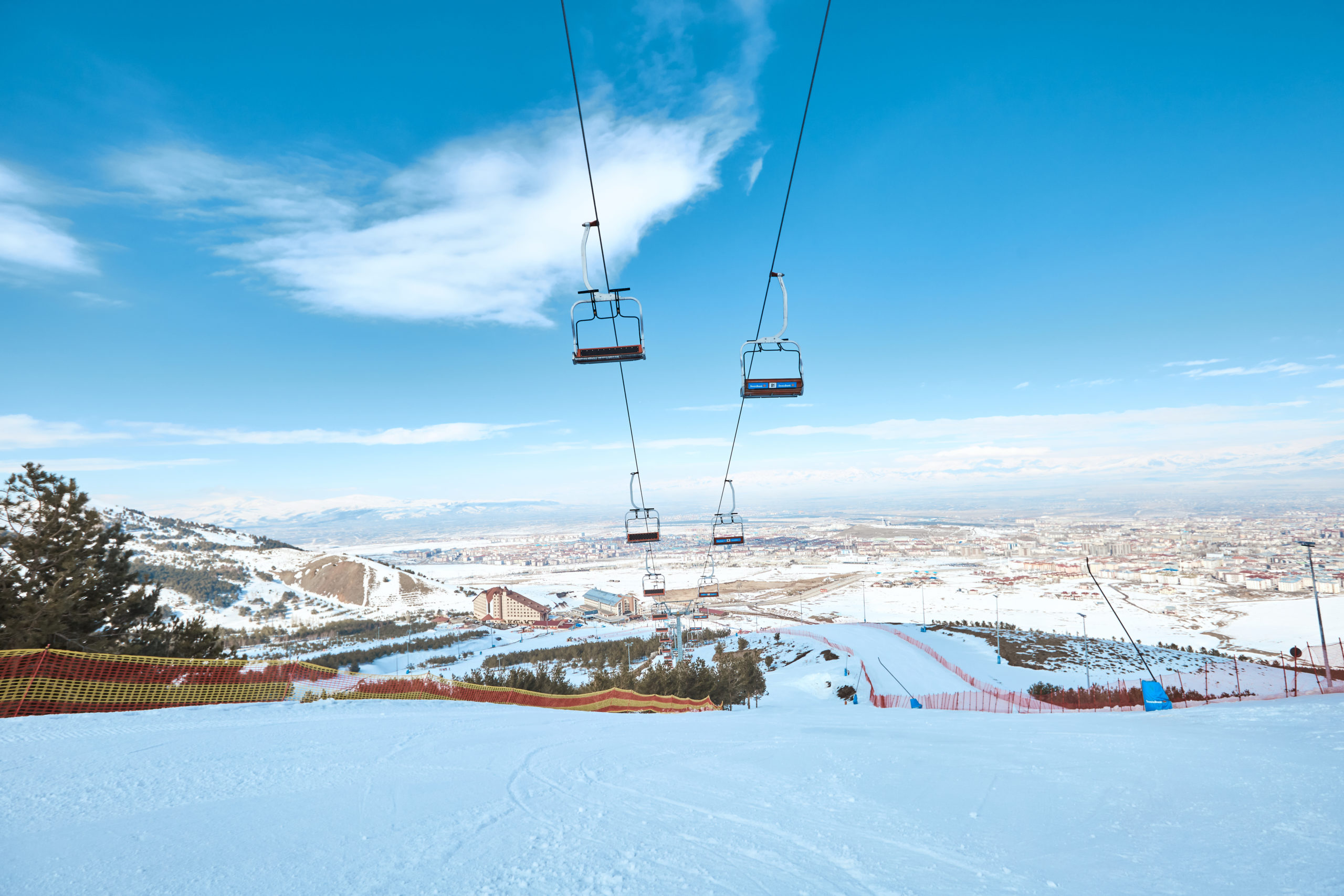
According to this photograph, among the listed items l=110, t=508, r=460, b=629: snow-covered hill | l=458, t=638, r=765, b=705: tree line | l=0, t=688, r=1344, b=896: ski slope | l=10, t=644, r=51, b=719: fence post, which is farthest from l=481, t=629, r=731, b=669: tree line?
l=110, t=508, r=460, b=629: snow-covered hill

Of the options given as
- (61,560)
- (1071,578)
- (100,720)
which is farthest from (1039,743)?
(1071,578)

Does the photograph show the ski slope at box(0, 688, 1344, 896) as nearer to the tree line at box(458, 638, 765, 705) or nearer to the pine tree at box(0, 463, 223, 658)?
the pine tree at box(0, 463, 223, 658)

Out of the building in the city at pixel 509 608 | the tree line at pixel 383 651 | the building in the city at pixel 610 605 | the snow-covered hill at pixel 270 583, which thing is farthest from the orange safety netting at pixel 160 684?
the snow-covered hill at pixel 270 583

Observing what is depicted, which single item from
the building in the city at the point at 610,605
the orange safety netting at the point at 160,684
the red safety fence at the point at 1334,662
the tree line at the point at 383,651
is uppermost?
the orange safety netting at the point at 160,684

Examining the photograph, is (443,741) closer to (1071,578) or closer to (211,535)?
(1071,578)

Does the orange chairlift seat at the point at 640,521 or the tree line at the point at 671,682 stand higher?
the orange chairlift seat at the point at 640,521

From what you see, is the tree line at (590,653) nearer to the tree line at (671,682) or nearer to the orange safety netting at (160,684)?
the tree line at (671,682)
